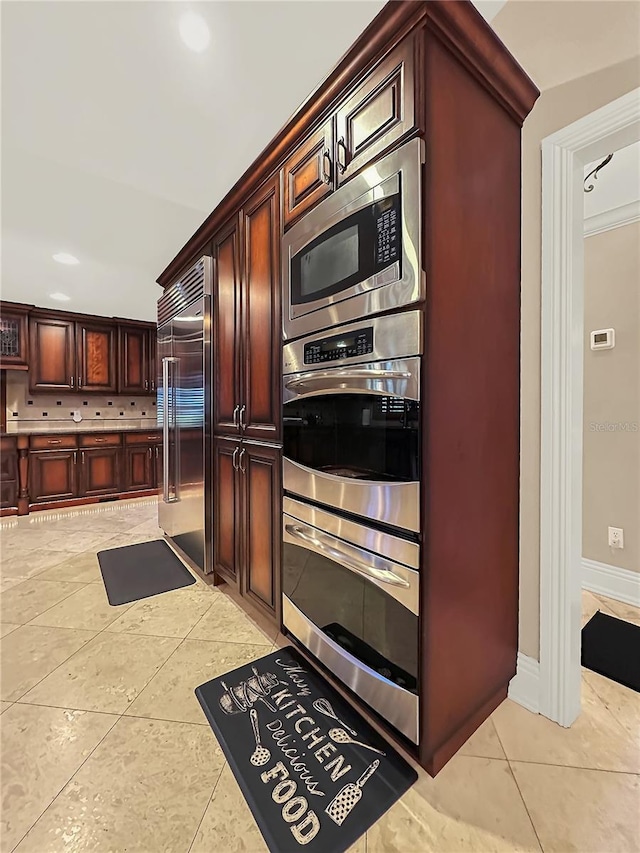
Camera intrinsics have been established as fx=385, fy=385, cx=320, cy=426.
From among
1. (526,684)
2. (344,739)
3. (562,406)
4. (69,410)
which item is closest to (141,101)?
(562,406)

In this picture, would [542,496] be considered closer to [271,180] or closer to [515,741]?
[515,741]

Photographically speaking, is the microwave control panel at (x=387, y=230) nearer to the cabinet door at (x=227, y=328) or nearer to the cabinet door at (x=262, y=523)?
the cabinet door at (x=262, y=523)

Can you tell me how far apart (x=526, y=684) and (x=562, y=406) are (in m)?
1.09

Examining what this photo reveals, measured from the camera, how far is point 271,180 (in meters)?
1.85

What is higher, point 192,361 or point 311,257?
point 311,257

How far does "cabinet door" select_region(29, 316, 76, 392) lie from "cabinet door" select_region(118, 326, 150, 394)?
57cm

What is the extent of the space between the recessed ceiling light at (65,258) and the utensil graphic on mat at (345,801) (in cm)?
411

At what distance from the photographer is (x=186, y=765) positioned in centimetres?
125

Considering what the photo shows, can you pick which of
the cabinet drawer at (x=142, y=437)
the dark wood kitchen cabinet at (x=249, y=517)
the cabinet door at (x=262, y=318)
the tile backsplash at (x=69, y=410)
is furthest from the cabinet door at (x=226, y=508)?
the tile backsplash at (x=69, y=410)

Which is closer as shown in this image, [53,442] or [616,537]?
[616,537]

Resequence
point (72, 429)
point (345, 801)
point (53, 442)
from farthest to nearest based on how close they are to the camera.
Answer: point (72, 429) < point (53, 442) < point (345, 801)

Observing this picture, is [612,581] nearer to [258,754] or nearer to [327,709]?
[327,709]

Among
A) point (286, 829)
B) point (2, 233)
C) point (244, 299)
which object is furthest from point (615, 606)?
point (2, 233)

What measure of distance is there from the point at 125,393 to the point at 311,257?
4.78 m
